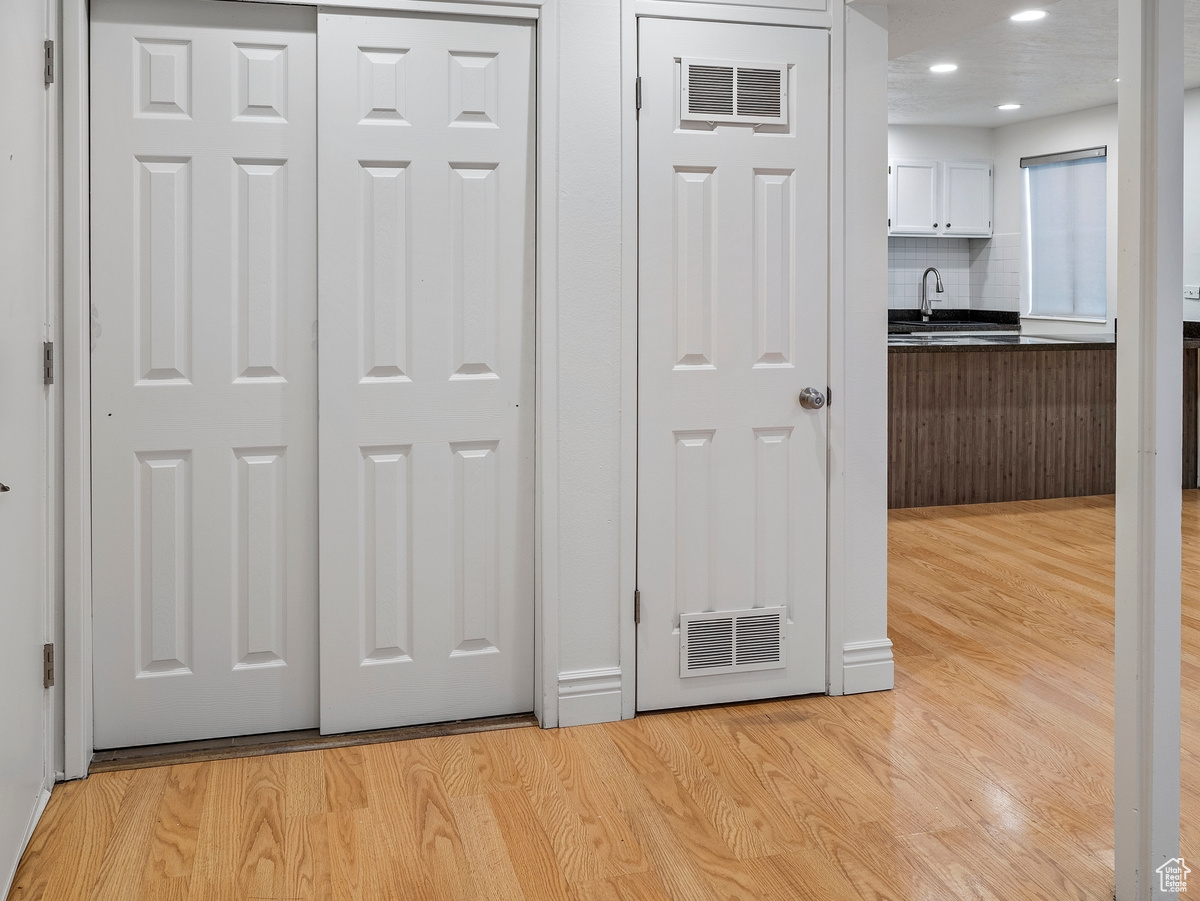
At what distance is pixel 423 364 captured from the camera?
268 cm

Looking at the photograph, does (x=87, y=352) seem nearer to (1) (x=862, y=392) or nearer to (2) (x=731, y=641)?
(2) (x=731, y=641)

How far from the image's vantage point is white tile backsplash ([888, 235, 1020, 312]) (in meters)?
8.41

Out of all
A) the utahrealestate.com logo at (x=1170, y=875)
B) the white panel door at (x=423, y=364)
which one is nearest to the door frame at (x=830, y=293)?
the white panel door at (x=423, y=364)

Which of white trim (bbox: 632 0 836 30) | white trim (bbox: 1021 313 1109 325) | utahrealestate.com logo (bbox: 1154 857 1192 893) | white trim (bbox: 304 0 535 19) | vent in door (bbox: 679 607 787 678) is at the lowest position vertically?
utahrealestate.com logo (bbox: 1154 857 1192 893)

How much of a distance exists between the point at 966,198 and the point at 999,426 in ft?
10.3

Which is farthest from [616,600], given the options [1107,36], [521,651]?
[1107,36]

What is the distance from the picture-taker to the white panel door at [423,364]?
2594mm

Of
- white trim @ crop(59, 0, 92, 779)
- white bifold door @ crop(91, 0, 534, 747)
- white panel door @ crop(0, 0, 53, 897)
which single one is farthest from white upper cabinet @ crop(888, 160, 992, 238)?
white panel door @ crop(0, 0, 53, 897)

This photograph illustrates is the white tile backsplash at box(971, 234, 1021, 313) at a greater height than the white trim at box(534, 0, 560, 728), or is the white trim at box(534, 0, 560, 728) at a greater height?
the white tile backsplash at box(971, 234, 1021, 313)

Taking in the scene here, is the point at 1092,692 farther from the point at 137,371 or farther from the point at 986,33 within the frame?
the point at 986,33

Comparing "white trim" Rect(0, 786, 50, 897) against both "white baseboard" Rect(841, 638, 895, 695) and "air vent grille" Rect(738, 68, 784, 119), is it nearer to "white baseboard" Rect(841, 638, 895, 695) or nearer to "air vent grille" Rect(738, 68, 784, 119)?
"white baseboard" Rect(841, 638, 895, 695)

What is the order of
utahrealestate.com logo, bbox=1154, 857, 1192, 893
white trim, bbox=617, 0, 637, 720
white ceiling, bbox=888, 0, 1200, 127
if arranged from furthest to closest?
white ceiling, bbox=888, 0, 1200, 127
white trim, bbox=617, 0, 637, 720
utahrealestate.com logo, bbox=1154, 857, 1192, 893

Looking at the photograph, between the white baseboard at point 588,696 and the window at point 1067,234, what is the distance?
6189 mm

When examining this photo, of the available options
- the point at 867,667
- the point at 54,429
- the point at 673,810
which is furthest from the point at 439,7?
the point at 867,667
